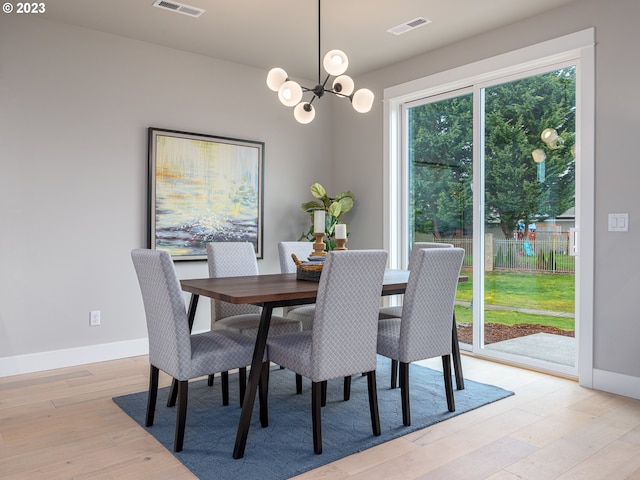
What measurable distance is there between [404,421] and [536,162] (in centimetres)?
223

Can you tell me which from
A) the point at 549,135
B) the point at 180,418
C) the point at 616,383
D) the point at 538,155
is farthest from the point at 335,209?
the point at 180,418

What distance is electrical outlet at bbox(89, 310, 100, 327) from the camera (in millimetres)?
3980

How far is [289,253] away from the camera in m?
3.76

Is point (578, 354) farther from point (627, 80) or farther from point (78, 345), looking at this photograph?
point (78, 345)

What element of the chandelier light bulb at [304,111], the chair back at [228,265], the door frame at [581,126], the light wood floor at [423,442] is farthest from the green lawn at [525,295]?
the chandelier light bulb at [304,111]

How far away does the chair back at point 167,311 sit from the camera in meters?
2.31

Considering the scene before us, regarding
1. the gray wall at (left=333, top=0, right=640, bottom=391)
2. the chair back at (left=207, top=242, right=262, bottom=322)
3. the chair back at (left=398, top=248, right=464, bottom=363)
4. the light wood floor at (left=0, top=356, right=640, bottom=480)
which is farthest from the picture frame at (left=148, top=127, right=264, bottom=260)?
the gray wall at (left=333, top=0, right=640, bottom=391)

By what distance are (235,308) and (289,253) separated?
60cm

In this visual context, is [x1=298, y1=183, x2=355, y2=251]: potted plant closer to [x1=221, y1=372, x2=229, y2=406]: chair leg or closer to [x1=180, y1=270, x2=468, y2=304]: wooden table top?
[x1=180, y1=270, x2=468, y2=304]: wooden table top

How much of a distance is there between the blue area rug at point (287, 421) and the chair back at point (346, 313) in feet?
1.19

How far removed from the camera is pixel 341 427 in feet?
8.68

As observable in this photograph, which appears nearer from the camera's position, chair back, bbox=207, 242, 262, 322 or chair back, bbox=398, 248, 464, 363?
chair back, bbox=398, 248, 464, 363

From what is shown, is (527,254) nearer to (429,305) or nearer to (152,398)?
(429,305)

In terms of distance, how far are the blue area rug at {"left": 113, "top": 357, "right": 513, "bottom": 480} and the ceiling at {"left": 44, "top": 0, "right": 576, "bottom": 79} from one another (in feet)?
8.43
